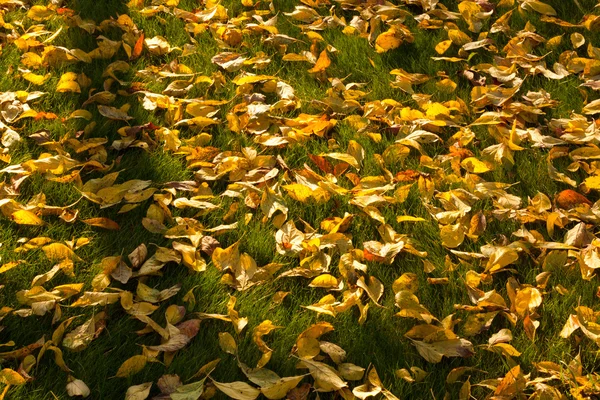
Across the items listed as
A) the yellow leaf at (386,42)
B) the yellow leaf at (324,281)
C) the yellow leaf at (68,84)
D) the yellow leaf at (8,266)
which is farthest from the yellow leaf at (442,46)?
the yellow leaf at (8,266)

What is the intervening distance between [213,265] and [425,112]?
4.17ft

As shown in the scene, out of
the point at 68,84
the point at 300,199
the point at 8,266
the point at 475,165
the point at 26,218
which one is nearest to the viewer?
the point at 8,266

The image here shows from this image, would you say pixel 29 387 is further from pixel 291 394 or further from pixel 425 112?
pixel 425 112

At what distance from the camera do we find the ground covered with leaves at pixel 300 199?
2295 millimetres

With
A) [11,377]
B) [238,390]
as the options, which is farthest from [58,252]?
[238,390]

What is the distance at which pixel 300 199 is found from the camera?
2.89 m

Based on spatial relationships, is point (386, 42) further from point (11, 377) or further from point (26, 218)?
point (11, 377)

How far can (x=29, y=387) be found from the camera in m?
2.18

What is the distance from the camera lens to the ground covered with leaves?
2295mm

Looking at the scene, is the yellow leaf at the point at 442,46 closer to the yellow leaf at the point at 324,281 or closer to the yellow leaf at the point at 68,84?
the yellow leaf at the point at 324,281

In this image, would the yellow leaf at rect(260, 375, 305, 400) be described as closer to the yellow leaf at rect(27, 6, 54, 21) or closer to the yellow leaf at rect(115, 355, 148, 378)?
the yellow leaf at rect(115, 355, 148, 378)

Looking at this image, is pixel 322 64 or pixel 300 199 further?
pixel 322 64

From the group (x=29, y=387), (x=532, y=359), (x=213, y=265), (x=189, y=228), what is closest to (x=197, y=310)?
(x=213, y=265)

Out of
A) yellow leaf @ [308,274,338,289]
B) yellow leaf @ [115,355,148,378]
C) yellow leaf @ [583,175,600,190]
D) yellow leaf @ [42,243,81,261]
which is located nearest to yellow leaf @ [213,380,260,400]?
yellow leaf @ [115,355,148,378]
